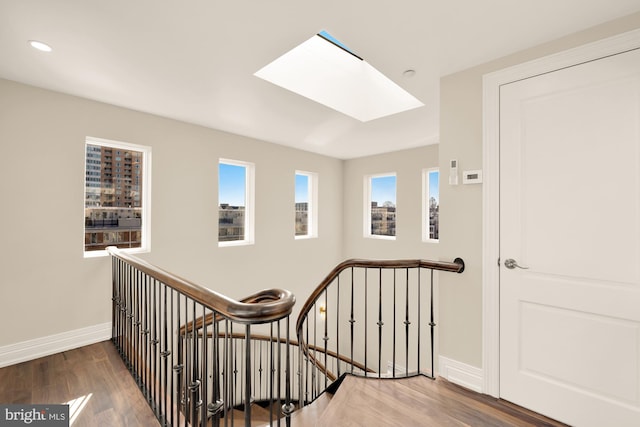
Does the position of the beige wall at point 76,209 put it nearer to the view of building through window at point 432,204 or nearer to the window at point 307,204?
the window at point 307,204

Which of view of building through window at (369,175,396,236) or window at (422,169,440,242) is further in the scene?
view of building through window at (369,175,396,236)

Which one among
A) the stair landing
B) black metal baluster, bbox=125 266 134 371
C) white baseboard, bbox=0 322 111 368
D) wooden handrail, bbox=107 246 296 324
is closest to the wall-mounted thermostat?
the stair landing

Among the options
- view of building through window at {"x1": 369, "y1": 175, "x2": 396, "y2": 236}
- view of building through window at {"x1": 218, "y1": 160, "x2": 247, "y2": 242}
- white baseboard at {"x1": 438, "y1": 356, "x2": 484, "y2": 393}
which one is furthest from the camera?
view of building through window at {"x1": 369, "y1": 175, "x2": 396, "y2": 236}

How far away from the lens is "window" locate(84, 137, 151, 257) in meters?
3.05

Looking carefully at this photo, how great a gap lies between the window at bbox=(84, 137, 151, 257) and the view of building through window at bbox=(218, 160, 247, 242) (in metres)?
0.97

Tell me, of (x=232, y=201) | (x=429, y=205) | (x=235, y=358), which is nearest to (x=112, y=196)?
(x=232, y=201)

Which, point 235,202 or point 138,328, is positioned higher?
point 235,202

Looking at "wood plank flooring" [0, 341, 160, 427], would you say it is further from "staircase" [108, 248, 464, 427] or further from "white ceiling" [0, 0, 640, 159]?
"white ceiling" [0, 0, 640, 159]

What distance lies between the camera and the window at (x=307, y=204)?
17.8 feet

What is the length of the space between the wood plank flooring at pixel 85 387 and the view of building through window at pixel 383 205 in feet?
14.5

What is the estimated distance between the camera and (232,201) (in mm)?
4359

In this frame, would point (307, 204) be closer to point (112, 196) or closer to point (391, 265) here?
point (112, 196)

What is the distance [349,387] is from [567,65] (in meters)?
2.57

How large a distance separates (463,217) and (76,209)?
3.56 m
